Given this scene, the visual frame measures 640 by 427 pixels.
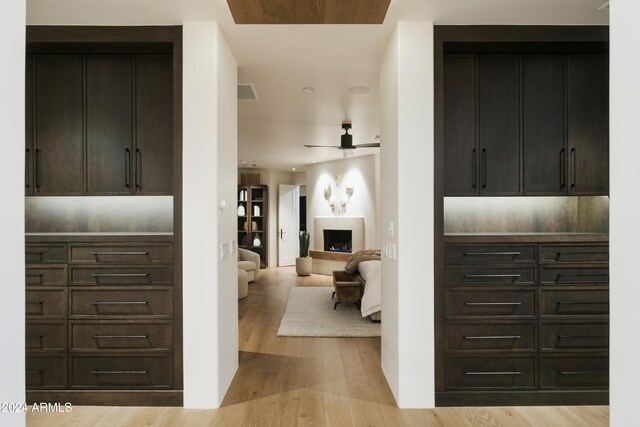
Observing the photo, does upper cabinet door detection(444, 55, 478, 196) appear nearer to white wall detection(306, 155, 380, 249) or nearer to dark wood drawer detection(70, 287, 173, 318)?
dark wood drawer detection(70, 287, 173, 318)

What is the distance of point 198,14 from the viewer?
8.46ft

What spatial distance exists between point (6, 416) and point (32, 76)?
2.99m

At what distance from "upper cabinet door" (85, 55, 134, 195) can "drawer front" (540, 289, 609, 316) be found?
2980mm

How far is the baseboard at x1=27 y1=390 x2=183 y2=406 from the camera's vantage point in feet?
8.80

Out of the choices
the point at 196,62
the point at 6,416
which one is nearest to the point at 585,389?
the point at 6,416

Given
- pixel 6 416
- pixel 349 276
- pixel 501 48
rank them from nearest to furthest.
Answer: pixel 6 416
pixel 501 48
pixel 349 276

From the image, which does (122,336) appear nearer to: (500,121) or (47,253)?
(47,253)

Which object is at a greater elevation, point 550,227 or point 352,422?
point 550,227

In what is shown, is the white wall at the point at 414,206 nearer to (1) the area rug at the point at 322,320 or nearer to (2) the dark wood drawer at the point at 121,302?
(2) the dark wood drawer at the point at 121,302

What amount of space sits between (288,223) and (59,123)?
7938 millimetres

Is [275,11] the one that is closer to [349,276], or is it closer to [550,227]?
[550,227]

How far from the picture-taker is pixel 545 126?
9.57 ft

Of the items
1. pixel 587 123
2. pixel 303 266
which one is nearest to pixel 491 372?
pixel 587 123

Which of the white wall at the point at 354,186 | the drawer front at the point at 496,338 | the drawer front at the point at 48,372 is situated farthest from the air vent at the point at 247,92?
the white wall at the point at 354,186
